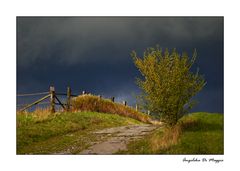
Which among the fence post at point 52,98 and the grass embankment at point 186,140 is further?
the fence post at point 52,98

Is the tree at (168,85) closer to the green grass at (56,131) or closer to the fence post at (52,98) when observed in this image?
the green grass at (56,131)

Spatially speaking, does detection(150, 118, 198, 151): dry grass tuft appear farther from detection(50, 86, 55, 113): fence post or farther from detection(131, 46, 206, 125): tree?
detection(50, 86, 55, 113): fence post

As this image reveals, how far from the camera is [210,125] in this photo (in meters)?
14.5

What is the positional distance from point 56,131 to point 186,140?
791 centimetres

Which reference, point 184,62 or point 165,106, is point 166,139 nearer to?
point 165,106

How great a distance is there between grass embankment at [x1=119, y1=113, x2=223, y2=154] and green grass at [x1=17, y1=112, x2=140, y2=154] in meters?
2.64

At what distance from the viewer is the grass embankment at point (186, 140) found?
1223 centimetres

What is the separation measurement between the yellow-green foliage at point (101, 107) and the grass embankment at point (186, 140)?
12297 millimetres

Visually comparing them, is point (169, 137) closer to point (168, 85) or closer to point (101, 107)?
point (168, 85)

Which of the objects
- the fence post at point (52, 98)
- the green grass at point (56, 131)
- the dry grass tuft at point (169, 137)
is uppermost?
the fence post at point (52, 98)

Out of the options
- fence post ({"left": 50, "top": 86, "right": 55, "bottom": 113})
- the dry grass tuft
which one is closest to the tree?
the dry grass tuft

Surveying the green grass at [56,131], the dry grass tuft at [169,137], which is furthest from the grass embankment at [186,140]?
the green grass at [56,131]
